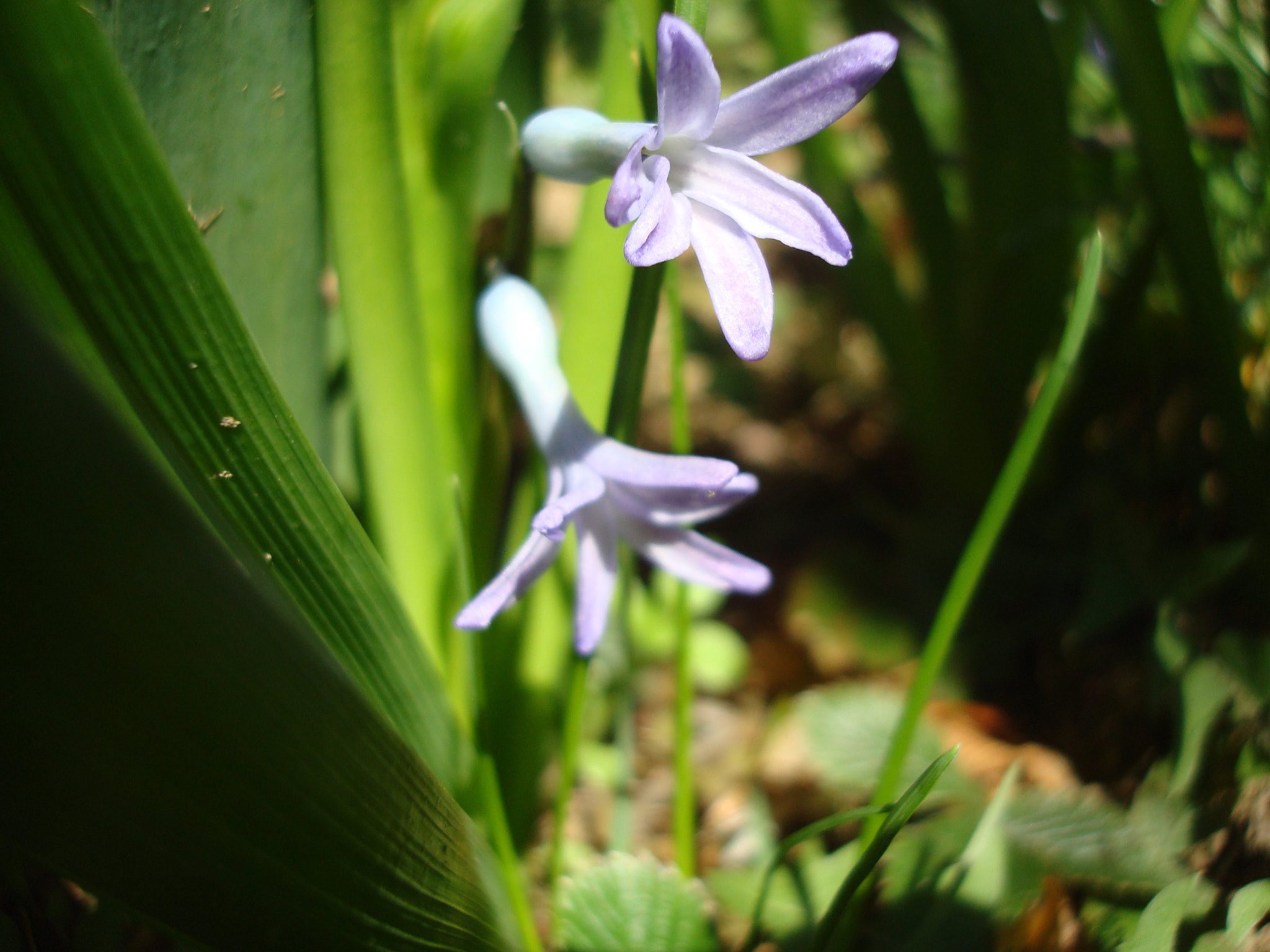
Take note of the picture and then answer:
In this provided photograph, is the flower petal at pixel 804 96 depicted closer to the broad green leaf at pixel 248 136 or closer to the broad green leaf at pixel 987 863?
the broad green leaf at pixel 248 136

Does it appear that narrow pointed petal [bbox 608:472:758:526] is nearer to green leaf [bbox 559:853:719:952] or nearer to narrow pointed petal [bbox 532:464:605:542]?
narrow pointed petal [bbox 532:464:605:542]

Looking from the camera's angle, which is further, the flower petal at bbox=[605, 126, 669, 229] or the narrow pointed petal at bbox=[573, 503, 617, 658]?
the narrow pointed petal at bbox=[573, 503, 617, 658]

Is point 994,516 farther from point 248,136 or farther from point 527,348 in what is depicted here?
point 248,136

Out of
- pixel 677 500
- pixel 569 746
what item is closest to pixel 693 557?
pixel 677 500

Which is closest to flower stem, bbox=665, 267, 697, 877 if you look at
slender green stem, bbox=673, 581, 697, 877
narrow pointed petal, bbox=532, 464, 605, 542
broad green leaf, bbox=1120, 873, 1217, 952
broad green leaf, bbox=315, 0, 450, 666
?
slender green stem, bbox=673, 581, 697, 877

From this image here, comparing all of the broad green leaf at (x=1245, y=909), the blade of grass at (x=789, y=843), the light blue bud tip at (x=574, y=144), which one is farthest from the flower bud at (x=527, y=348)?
the broad green leaf at (x=1245, y=909)

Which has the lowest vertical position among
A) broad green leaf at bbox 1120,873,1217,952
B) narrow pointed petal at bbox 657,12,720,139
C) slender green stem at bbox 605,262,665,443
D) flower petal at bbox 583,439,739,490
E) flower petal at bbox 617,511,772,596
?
broad green leaf at bbox 1120,873,1217,952
